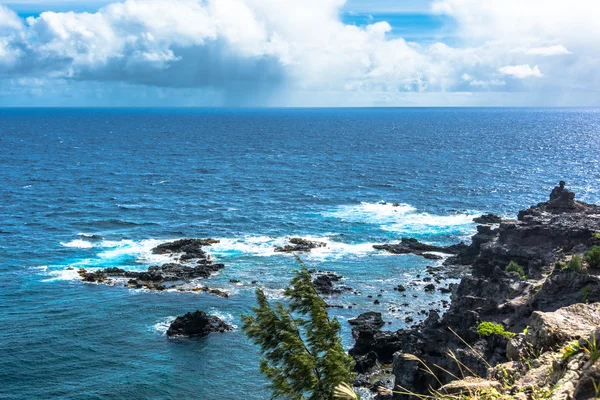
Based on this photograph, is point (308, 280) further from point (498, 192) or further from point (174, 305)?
point (498, 192)

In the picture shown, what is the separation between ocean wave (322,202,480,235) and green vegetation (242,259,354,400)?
79007 mm

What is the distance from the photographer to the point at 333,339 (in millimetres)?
36188

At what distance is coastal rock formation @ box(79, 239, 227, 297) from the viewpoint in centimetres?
8562

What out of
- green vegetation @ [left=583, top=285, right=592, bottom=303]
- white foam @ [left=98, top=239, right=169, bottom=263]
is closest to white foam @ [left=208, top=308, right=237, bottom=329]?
white foam @ [left=98, top=239, right=169, bottom=263]

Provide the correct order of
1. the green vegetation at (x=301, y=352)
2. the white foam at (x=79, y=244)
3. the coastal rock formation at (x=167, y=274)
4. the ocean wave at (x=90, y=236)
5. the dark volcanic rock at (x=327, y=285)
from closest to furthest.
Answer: the green vegetation at (x=301, y=352) < the dark volcanic rock at (x=327, y=285) < the coastal rock formation at (x=167, y=274) < the white foam at (x=79, y=244) < the ocean wave at (x=90, y=236)

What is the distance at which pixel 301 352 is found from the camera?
34594mm

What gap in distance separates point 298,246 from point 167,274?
25.5 m

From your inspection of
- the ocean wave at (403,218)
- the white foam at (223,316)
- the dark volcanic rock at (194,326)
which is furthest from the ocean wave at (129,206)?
the dark volcanic rock at (194,326)

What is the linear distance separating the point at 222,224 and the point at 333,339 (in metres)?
85.3

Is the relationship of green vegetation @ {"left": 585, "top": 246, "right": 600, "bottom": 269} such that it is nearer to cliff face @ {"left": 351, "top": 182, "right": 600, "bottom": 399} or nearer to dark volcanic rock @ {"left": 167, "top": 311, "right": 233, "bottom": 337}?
cliff face @ {"left": 351, "top": 182, "right": 600, "bottom": 399}

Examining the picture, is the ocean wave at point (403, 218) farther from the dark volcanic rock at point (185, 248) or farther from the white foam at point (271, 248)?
the dark volcanic rock at point (185, 248)

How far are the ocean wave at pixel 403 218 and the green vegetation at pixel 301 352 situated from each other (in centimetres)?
7901

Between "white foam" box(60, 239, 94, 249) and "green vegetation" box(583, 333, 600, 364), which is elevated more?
"green vegetation" box(583, 333, 600, 364)

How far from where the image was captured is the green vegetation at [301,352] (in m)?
33.7
